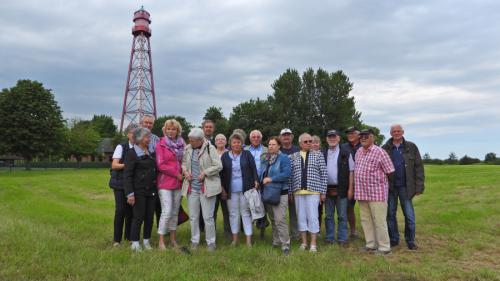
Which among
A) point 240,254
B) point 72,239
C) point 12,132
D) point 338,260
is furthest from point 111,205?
point 12,132

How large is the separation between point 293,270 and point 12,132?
3604 cm

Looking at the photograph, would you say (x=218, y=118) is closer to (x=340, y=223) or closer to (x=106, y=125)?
(x=340, y=223)

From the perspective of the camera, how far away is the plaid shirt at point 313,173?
6492mm

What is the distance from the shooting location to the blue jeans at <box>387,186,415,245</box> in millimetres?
6719

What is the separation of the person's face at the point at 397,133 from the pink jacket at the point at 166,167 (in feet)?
12.7

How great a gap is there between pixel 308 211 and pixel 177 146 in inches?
99.5

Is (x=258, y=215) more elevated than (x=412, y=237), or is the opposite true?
(x=258, y=215)

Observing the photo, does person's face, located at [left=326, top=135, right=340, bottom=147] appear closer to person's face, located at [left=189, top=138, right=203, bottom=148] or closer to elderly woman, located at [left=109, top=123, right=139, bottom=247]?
person's face, located at [left=189, top=138, right=203, bottom=148]

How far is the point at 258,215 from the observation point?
252 inches

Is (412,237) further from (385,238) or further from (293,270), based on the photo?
(293,270)

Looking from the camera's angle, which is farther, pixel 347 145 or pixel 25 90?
pixel 25 90

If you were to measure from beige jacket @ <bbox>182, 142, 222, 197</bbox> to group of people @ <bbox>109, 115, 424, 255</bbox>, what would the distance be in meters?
0.02

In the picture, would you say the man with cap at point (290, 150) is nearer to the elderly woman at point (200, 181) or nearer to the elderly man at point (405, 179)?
the elderly woman at point (200, 181)

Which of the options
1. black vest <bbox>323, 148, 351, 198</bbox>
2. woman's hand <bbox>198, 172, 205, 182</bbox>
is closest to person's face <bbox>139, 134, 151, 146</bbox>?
woman's hand <bbox>198, 172, 205, 182</bbox>
